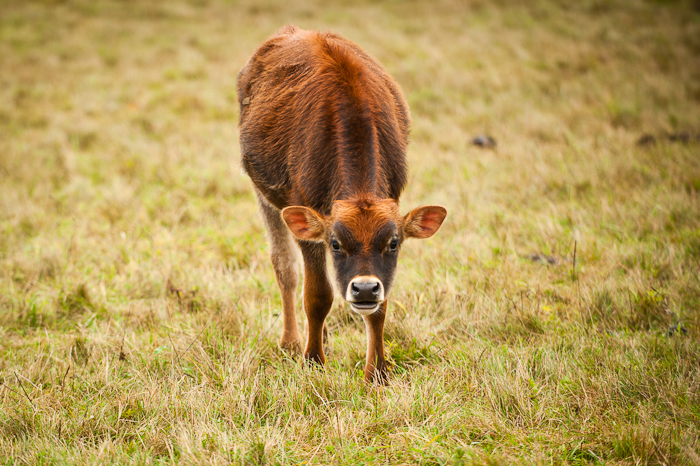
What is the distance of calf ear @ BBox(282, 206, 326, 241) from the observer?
3195 millimetres

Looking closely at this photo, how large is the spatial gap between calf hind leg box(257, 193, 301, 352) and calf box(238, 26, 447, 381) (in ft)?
0.04

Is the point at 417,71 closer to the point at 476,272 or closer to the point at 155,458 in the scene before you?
the point at 476,272

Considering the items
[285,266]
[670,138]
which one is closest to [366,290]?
[285,266]

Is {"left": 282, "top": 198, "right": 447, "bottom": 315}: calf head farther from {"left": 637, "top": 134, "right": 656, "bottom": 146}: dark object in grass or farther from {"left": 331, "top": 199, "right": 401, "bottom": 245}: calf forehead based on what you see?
{"left": 637, "top": 134, "right": 656, "bottom": 146}: dark object in grass

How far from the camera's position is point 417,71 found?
12227mm

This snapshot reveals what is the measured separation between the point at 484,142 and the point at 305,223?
620 cm

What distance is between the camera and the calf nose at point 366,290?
289 centimetres

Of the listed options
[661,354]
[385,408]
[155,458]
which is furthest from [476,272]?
[155,458]

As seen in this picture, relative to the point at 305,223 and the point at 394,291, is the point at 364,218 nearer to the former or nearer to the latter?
the point at 305,223

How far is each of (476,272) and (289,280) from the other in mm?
1756

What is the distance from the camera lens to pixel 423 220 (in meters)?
3.37

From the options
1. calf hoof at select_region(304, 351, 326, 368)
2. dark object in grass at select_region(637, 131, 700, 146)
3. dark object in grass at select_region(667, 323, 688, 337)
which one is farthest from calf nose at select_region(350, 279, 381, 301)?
dark object in grass at select_region(637, 131, 700, 146)

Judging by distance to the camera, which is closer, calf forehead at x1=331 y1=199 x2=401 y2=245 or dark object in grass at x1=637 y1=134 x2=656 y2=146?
calf forehead at x1=331 y1=199 x2=401 y2=245

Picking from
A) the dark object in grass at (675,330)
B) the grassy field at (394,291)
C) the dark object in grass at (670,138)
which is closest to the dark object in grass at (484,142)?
the grassy field at (394,291)
